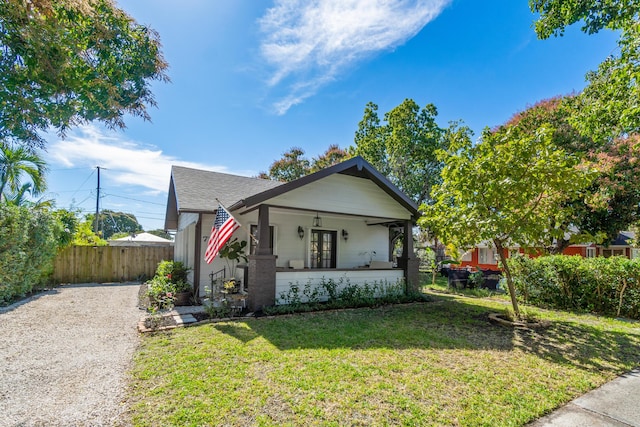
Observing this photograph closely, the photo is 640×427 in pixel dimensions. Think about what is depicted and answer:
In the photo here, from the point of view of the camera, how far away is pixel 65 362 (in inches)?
189

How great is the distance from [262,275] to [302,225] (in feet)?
12.8

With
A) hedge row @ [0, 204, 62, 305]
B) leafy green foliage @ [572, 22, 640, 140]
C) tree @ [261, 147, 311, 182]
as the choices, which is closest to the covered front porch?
leafy green foliage @ [572, 22, 640, 140]

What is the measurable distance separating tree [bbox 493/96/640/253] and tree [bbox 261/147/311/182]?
52.4ft

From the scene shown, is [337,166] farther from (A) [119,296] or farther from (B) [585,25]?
(A) [119,296]

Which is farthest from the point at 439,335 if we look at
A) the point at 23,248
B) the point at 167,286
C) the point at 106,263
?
the point at 106,263

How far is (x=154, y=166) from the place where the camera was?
16.3m

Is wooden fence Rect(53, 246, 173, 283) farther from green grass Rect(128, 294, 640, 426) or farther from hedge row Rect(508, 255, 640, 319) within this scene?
hedge row Rect(508, 255, 640, 319)

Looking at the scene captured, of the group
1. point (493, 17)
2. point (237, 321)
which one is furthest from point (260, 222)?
point (493, 17)

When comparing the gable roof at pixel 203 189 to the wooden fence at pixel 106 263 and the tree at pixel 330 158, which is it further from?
the tree at pixel 330 158

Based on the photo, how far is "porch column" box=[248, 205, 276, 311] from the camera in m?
7.98

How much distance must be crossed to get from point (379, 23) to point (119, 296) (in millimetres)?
12948

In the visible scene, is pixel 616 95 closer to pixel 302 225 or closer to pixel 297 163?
pixel 302 225

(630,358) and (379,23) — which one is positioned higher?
(379,23)

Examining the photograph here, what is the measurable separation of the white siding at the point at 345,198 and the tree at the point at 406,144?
1196 centimetres
